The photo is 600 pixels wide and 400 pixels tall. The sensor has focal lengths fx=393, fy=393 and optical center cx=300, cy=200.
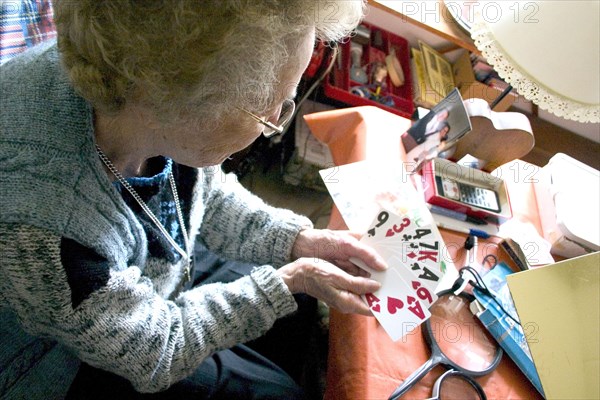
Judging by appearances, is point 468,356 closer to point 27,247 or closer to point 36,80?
point 27,247

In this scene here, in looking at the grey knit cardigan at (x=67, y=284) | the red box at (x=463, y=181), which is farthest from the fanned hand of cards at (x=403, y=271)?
the grey knit cardigan at (x=67, y=284)

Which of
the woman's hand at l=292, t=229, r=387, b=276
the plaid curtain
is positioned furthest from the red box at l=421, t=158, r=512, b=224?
the plaid curtain

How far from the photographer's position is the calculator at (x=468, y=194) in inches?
40.3

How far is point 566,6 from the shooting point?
81 cm

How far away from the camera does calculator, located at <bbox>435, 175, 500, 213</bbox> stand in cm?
102

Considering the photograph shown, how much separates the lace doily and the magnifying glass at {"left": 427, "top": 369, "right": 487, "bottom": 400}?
0.59 m

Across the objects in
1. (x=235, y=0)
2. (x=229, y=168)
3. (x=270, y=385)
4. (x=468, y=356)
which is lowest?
(x=270, y=385)

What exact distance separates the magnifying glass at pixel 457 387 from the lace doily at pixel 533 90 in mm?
585

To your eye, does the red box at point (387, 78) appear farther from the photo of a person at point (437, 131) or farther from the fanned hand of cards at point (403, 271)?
the fanned hand of cards at point (403, 271)

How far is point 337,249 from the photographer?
94cm

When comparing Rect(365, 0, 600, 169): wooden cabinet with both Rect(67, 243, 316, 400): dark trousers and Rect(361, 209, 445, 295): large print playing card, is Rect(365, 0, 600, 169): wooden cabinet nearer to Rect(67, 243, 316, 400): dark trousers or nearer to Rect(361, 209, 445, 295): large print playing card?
Rect(361, 209, 445, 295): large print playing card

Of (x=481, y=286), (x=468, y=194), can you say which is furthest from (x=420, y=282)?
(x=468, y=194)

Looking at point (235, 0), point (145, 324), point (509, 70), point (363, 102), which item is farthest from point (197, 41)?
point (363, 102)

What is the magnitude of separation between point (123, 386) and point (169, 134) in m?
0.58
